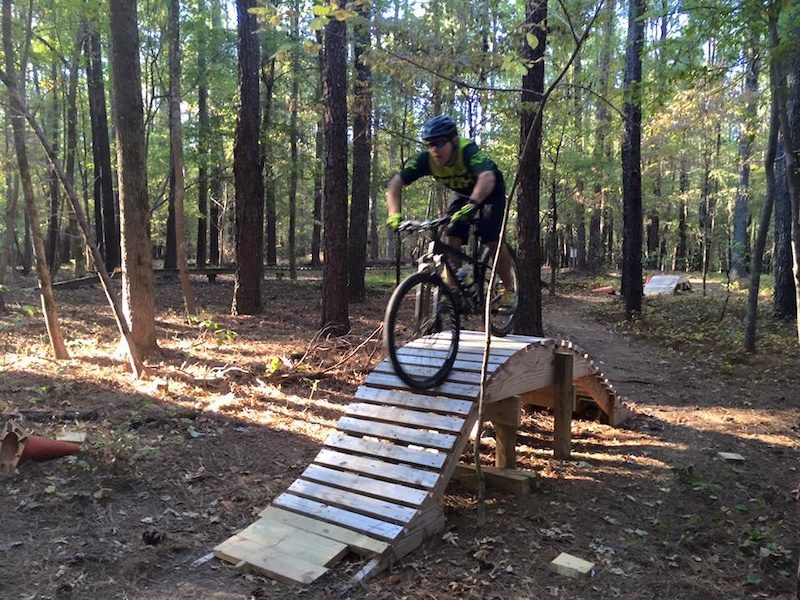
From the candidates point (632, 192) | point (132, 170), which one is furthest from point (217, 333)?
point (632, 192)

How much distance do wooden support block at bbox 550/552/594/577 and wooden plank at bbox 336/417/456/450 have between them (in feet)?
3.31

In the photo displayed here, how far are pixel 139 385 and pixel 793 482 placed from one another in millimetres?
6857

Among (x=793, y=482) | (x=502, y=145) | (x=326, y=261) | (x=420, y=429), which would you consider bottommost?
(x=793, y=482)

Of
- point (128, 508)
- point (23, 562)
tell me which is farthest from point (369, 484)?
point (23, 562)

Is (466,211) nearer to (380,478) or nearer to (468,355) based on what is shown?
(468,355)

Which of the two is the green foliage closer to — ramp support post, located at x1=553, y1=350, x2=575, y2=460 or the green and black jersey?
the green and black jersey

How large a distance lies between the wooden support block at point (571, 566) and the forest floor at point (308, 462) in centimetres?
6

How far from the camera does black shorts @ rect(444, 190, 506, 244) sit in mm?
4598

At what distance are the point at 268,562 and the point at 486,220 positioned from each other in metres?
3.08

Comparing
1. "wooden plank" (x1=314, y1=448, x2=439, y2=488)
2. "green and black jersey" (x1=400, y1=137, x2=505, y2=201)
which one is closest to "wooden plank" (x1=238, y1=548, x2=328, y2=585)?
"wooden plank" (x1=314, y1=448, x2=439, y2=488)

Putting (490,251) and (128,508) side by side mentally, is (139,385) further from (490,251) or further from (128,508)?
(490,251)

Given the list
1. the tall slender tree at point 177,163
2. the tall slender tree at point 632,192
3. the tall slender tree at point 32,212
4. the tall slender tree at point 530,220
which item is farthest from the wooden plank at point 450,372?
the tall slender tree at point 632,192

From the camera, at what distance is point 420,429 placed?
427 cm

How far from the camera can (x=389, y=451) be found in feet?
13.8
